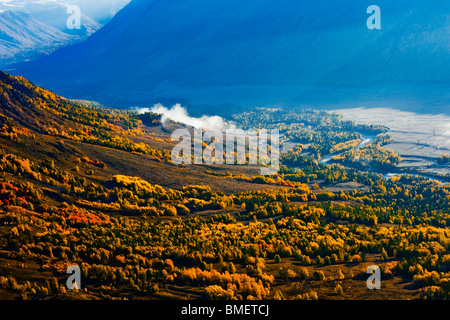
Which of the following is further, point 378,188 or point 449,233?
point 378,188

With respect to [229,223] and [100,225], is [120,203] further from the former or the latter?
[229,223]

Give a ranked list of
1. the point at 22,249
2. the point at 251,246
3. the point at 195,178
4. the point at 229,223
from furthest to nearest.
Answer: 1. the point at 195,178
2. the point at 229,223
3. the point at 251,246
4. the point at 22,249

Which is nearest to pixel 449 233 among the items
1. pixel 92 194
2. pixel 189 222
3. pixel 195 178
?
pixel 189 222

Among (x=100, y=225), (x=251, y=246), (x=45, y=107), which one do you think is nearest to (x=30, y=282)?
(x=100, y=225)

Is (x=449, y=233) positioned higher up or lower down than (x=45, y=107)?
lower down
